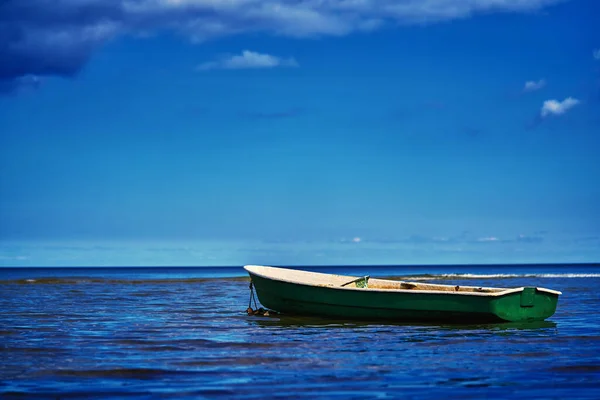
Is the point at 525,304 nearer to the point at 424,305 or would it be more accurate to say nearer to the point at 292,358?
the point at 424,305

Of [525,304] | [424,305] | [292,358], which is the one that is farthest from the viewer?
[424,305]

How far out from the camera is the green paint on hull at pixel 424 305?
20891 mm

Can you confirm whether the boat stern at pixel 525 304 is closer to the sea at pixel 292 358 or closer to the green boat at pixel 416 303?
the green boat at pixel 416 303

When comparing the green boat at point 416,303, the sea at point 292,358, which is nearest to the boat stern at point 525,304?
the green boat at point 416,303

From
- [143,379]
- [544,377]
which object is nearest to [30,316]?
[143,379]

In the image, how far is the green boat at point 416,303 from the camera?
20.9 metres

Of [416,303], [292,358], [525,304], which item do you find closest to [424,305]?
[416,303]

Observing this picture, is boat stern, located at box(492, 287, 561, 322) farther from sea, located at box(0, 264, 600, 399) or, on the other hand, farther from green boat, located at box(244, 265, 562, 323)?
sea, located at box(0, 264, 600, 399)

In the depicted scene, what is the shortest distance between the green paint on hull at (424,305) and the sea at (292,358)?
327 mm

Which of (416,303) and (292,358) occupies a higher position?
(416,303)

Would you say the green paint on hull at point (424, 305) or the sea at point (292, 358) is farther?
the green paint on hull at point (424, 305)

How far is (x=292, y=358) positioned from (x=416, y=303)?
7232 millimetres

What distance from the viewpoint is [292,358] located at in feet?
49.4

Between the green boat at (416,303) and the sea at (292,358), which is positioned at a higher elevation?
the green boat at (416,303)
